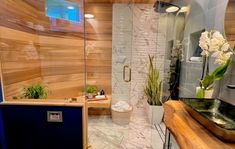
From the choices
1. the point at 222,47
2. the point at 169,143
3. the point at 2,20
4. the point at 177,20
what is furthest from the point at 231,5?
the point at 2,20

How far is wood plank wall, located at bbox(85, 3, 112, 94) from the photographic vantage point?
3.39 metres

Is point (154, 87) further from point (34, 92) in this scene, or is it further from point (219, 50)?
point (34, 92)

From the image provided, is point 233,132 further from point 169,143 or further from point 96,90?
point 96,90

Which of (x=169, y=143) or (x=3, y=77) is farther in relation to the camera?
(x=3, y=77)

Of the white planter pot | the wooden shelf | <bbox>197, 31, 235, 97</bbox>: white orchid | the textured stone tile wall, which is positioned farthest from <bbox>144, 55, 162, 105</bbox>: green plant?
<bbox>197, 31, 235, 97</bbox>: white orchid

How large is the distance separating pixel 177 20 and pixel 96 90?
2.27 m

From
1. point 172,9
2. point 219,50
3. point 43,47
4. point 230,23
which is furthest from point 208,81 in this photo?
point 43,47

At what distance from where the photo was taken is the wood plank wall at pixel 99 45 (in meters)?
3.39

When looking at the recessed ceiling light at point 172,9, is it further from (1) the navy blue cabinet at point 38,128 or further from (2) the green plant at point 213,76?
(1) the navy blue cabinet at point 38,128

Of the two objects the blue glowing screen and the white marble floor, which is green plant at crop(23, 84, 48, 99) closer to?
the white marble floor

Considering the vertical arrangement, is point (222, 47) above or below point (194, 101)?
above

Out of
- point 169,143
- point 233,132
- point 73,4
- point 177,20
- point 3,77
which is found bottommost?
point 169,143

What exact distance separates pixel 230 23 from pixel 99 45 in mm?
2601

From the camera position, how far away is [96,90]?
3.53 m
